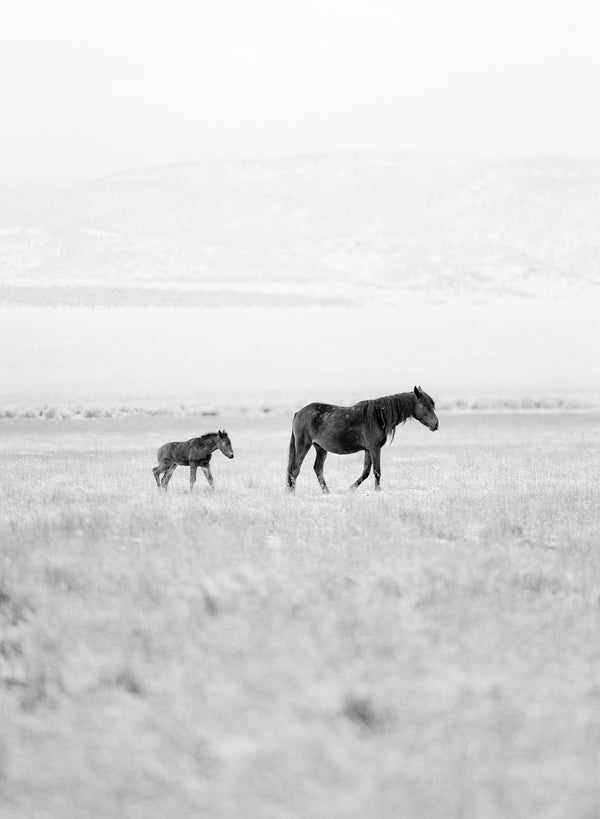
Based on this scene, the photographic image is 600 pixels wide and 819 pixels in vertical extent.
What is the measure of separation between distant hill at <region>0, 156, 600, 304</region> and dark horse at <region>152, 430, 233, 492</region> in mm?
96007

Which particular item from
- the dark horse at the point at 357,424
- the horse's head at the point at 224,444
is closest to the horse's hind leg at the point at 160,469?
the horse's head at the point at 224,444

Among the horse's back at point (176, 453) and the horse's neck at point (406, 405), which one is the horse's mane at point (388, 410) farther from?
the horse's back at point (176, 453)

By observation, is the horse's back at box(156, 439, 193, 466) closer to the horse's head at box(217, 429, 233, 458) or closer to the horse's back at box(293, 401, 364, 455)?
the horse's head at box(217, 429, 233, 458)

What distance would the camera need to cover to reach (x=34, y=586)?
7984 mm

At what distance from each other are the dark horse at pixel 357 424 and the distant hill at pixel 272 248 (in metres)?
98.1

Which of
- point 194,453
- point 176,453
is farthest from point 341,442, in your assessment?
point 176,453

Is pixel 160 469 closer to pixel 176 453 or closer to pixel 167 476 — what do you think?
pixel 167 476

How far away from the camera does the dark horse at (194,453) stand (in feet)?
56.1

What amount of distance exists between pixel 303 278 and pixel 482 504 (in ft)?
446

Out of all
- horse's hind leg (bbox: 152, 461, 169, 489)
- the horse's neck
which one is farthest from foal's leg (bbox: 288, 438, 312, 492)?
horse's hind leg (bbox: 152, 461, 169, 489)

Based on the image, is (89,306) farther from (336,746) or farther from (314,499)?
(336,746)

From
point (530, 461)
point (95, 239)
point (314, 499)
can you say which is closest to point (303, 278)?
point (95, 239)

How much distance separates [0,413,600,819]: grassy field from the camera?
4926mm

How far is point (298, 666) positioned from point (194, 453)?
11330 millimetres
